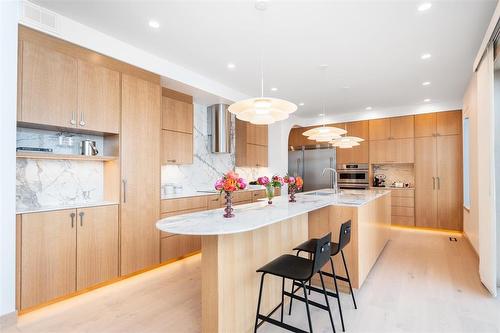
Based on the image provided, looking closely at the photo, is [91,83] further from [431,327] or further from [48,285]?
[431,327]

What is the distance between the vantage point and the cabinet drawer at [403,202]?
5.96 meters

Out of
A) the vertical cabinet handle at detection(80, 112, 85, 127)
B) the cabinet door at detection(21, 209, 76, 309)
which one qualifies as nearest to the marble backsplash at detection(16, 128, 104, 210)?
the cabinet door at detection(21, 209, 76, 309)

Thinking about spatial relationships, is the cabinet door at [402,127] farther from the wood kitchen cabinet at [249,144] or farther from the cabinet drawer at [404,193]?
the wood kitchen cabinet at [249,144]

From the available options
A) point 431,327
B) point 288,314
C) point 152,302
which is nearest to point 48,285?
point 152,302

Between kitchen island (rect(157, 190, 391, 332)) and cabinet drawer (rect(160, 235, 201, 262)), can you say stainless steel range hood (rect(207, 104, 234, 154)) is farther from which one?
kitchen island (rect(157, 190, 391, 332))

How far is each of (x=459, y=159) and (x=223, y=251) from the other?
597 cm

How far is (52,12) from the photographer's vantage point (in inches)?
99.7

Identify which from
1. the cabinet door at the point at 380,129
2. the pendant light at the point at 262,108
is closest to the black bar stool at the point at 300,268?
the pendant light at the point at 262,108

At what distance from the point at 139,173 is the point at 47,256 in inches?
49.1

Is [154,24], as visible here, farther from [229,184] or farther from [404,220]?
[404,220]

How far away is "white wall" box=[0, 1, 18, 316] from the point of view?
7.14 feet

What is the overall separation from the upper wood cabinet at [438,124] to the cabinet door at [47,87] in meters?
6.58

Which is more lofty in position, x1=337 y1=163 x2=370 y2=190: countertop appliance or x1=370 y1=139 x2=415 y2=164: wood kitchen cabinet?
x1=370 y1=139 x2=415 y2=164: wood kitchen cabinet

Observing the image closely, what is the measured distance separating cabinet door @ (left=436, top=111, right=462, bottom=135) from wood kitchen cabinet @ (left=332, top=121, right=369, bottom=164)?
1488 mm
